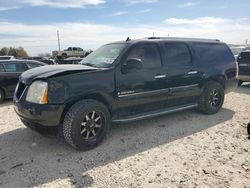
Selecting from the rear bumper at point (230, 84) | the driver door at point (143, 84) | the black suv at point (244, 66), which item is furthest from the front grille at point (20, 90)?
the black suv at point (244, 66)

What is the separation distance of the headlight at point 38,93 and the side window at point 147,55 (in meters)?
1.73

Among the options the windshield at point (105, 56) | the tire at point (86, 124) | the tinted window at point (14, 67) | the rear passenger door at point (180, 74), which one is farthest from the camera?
the tinted window at point (14, 67)

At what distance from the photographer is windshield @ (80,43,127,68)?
15.3 ft

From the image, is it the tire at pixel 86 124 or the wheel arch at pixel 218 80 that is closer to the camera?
the tire at pixel 86 124

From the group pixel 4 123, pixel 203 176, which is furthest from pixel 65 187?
pixel 4 123

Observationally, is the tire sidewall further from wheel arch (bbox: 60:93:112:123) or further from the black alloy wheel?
wheel arch (bbox: 60:93:112:123)

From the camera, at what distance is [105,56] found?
4.98 metres

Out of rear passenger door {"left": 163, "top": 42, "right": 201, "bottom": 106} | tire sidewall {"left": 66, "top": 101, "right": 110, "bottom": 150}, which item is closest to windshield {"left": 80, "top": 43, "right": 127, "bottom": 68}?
tire sidewall {"left": 66, "top": 101, "right": 110, "bottom": 150}

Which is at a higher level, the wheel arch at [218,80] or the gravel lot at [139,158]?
the wheel arch at [218,80]

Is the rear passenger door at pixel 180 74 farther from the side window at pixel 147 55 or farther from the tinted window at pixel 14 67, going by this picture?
the tinted window at pixel 14 67

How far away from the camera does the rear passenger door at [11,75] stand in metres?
8.02

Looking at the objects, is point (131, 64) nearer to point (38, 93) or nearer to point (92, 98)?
point (92, 98)

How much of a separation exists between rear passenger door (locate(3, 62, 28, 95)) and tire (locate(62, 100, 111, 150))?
5.04 meters

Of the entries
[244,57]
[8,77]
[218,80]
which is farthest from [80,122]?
[244,57]
